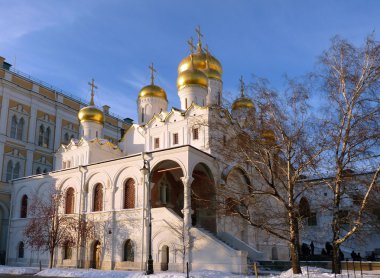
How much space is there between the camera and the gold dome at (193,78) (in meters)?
28.6

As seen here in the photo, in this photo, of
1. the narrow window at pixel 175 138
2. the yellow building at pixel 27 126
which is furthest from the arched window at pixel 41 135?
the narrow window at pixel 175 138

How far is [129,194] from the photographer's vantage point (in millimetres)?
23547

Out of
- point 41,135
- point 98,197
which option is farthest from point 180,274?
point 41,135

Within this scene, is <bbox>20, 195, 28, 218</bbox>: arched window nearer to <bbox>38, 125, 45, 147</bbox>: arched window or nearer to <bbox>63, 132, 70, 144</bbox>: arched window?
<bbox>38, 125, 45, 147</bbox>: arched window

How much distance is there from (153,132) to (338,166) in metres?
15.5

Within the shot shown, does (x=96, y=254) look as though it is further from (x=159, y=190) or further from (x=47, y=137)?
(x=47, y=137)

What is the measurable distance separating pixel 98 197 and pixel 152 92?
982cm

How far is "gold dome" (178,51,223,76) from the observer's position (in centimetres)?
3083

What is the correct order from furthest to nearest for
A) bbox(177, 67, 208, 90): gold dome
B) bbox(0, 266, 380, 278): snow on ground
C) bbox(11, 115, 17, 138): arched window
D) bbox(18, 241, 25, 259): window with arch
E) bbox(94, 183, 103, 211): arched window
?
bbox(11, 115, 17, 138): arched window < bbox(177, 67, 208, 90): gold dome < bbox(18, 241, 25, 259): window with arch < bbox(94, 183, 103, 211): arched window < bbox(0, 266, 380, 278): snow on ground

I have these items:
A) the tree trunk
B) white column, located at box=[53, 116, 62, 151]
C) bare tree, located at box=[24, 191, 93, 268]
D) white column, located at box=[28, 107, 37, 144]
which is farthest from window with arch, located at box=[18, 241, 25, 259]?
the tree trunk

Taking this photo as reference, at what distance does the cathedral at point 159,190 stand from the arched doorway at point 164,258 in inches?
2.3

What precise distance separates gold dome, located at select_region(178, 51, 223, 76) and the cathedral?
76 millimetres

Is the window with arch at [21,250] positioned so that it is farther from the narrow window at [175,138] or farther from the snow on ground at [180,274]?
the narrow window at [175,138]

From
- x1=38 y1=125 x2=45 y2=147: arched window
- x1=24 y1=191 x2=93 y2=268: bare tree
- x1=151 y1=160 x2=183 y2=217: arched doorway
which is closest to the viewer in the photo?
x1=24 y1=191 x2=93 y2=268: bare tree
